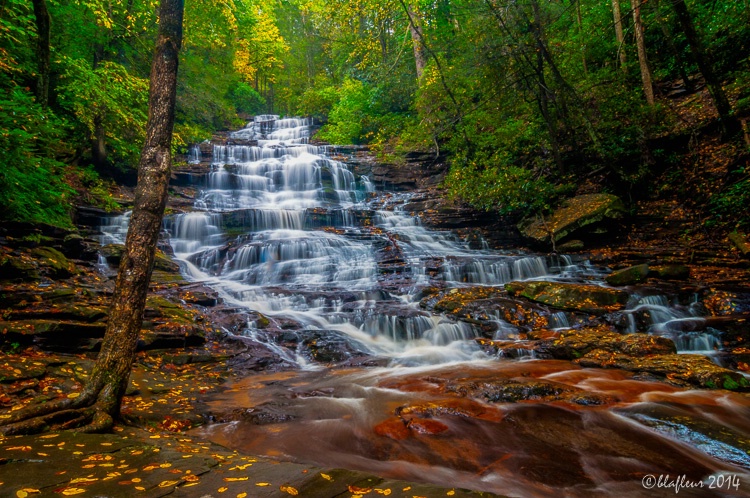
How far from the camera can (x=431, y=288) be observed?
10.6 meters

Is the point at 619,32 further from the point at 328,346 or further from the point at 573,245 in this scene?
the point at 328,346

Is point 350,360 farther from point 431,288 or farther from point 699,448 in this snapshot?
point 699,448

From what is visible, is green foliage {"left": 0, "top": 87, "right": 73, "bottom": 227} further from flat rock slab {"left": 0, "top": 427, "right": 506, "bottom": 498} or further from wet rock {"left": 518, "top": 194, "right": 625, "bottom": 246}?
wet rock {"left": 518, "top": 194, "right": 625, "bottom": 246}

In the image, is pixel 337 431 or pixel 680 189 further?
pixel 680 189

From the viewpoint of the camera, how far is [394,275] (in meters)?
12.3

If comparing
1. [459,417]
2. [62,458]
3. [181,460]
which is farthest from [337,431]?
[62,458]

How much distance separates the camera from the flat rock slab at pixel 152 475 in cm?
203

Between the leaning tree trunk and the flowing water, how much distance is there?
1272 millimetres

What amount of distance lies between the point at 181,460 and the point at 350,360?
197 inches

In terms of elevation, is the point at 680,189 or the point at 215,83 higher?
the point at 215,83

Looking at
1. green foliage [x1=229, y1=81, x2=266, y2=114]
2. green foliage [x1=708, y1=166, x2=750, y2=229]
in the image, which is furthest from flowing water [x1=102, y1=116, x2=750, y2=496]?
green foliage [x1=229, y1=81, x2=266, y2=114]

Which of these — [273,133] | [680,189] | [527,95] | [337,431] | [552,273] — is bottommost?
[337,431]

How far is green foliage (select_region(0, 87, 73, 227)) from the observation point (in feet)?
20.9

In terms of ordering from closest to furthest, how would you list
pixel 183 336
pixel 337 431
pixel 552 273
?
pixel 337 431 < pixel 183 336 < pixel 552 273
